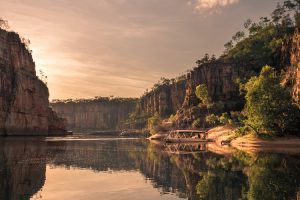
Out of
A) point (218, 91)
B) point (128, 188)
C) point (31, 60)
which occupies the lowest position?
point (128, 188)

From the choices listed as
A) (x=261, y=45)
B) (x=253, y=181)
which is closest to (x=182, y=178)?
(x=253, y=181)

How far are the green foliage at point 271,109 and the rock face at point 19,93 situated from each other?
94.2 meters

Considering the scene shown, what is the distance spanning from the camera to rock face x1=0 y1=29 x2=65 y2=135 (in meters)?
137

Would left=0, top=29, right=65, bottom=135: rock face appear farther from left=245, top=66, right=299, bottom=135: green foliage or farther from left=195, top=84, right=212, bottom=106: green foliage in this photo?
left=245, top=66, right=299, bottom=135: green foliage

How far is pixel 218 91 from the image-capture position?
178000mm

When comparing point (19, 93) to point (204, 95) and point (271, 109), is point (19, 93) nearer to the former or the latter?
point (204, 95)

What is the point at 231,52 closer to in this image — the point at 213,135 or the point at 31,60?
the point at 213,135

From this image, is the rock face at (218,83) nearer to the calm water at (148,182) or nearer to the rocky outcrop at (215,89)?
the rocky outcrop at (215,89)

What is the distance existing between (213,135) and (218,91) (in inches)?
2212

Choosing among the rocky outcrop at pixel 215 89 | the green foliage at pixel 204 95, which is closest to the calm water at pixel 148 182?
the green foliage at pixel 204 95

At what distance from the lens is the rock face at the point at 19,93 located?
13711 centimetres

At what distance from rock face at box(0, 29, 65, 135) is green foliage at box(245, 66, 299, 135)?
309 ft

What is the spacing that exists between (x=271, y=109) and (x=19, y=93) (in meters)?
111

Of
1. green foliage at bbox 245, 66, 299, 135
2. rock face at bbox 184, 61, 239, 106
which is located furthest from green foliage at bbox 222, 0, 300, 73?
green foliage at bbox 245, 66, 299, 135
